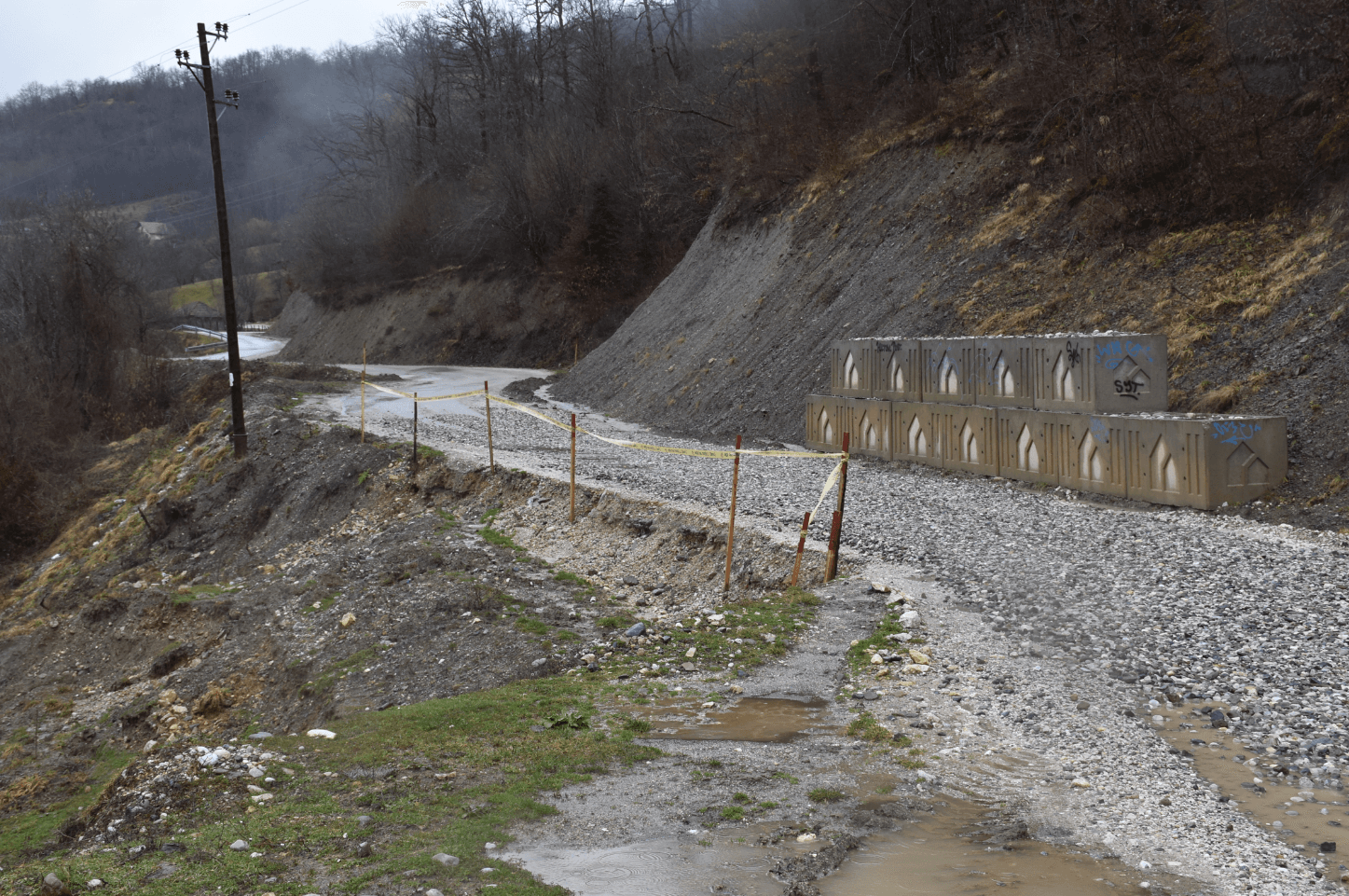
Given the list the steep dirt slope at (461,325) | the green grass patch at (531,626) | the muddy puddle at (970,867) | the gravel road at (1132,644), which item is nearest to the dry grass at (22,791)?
the green grass patch at (531,626)

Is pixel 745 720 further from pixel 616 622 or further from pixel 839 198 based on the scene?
pixel 839 198

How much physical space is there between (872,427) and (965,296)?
402 centimetres

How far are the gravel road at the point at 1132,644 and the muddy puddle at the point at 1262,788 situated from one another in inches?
1.0

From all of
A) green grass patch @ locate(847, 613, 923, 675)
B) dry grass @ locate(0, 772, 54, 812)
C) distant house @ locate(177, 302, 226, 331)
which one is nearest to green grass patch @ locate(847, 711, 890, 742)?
green grass patch @ locate(847, 613, 923, 675)

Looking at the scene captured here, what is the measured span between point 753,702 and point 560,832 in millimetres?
2152

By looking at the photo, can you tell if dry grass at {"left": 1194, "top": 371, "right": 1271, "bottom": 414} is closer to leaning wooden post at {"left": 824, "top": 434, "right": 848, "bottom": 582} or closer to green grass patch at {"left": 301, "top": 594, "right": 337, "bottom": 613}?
leaning wooden post at {"left": 824, "top": 434, "right": 848, "bottom": 582}

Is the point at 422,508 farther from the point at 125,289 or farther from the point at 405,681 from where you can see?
the point at 125,289

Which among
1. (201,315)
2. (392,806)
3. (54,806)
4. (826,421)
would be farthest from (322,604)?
(201,315)

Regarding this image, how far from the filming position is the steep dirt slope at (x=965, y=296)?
40.1 feet

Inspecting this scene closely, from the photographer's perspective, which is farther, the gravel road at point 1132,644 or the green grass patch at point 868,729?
the green grass patch at point 868,729

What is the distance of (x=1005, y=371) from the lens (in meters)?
13.8

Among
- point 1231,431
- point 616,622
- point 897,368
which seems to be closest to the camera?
point 616,622

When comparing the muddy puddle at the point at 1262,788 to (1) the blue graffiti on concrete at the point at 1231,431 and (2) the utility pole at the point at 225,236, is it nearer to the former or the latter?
(1) the blue graffiti on concrete at the point at 1231,431

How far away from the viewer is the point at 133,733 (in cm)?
1039
